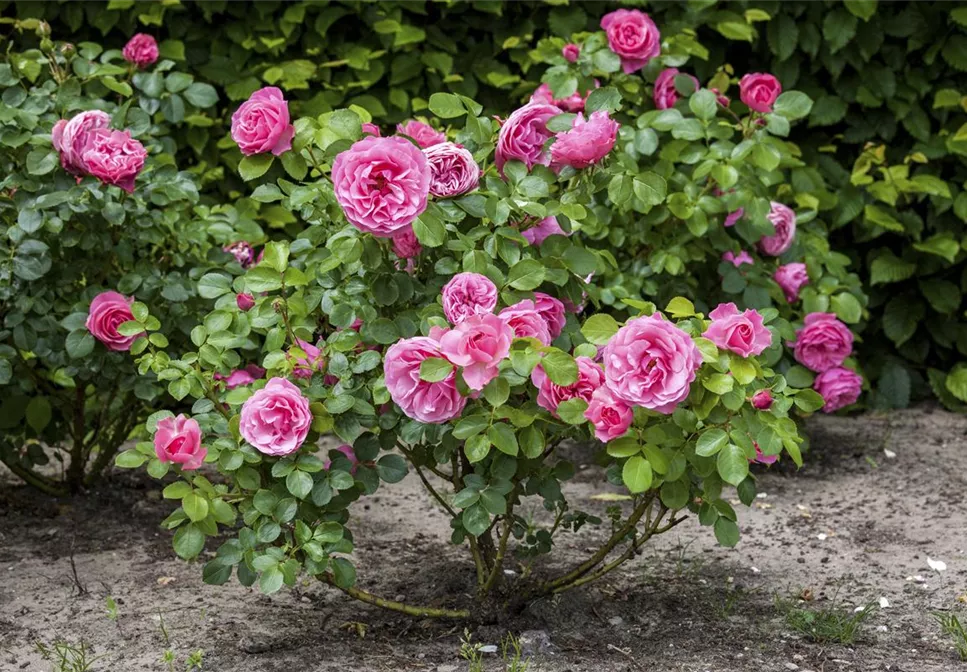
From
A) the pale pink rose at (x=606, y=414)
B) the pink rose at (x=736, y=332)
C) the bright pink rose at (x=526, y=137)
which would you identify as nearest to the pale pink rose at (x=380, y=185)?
the bright pink rose at (x=526, y=137)

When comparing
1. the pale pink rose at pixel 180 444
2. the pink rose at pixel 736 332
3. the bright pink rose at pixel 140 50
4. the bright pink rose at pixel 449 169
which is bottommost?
the pale pink rose at pixel 180 444

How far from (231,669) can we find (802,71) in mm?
3272

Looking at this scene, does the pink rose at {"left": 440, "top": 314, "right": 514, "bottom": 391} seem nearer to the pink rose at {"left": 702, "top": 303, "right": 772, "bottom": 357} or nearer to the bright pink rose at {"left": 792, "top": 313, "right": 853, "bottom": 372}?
the pink rose at {"left": 702, "top": 303, "right": 772, "bottom": 357}

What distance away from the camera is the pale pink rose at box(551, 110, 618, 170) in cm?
243

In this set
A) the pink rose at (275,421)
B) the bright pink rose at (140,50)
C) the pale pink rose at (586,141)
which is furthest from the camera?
the bright pink rose at (140,50)

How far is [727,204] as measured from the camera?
354 cm

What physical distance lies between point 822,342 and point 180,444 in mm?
2248

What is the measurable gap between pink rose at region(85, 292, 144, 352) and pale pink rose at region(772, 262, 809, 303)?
6.60 ft

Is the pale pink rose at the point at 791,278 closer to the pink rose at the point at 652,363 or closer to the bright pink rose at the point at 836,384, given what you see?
the bright pink rose at the point at 836,384

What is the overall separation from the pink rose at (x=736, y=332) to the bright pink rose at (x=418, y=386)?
47 cm

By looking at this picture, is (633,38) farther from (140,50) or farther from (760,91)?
(140,50)

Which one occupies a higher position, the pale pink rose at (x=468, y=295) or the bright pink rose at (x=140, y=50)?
the bright pink rose at (x=140, y=50)

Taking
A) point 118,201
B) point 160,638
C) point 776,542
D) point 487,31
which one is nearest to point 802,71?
point 487,31

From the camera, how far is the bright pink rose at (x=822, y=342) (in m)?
3.85
